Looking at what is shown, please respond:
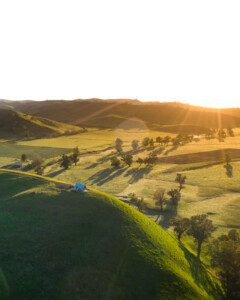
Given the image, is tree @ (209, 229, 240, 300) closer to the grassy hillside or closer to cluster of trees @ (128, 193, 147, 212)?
the grassy hillside

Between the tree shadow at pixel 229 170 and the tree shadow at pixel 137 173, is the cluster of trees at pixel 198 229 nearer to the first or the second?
the tree shadow at pixel 137 173

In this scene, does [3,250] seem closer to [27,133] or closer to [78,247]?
[78,247]

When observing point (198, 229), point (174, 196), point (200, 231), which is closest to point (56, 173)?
point (174, 196)

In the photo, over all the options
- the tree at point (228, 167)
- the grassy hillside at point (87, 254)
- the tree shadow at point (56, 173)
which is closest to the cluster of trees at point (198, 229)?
the grassy hillside at point (87, 254)

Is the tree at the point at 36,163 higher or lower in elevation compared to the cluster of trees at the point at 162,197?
lower

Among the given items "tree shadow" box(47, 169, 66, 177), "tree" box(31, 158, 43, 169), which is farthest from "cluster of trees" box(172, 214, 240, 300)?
"tree" box(31, 158, 43, 169)

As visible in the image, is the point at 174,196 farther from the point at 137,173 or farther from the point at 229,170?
the point at 229,170
